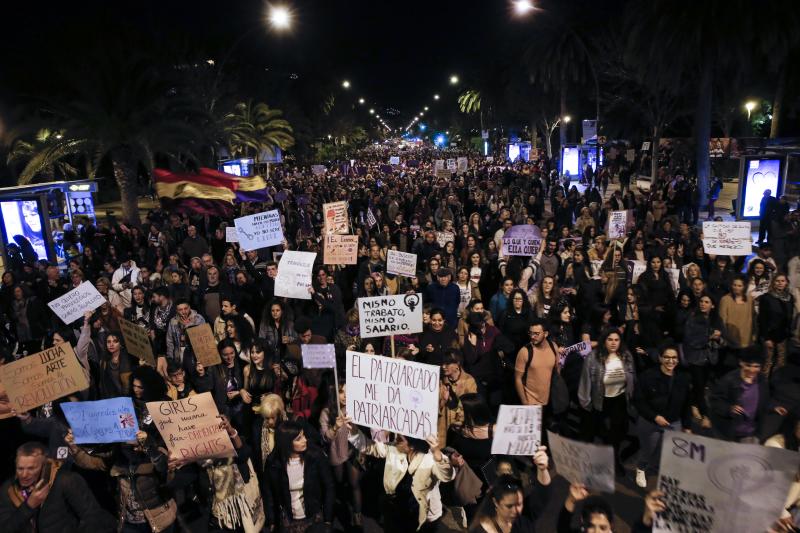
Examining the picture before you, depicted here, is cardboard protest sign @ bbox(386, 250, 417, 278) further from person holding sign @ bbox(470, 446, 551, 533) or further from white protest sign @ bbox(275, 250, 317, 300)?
person holding sign @ bbox(470, 446, 551, 533)

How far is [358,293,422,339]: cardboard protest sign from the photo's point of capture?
6.31 meters

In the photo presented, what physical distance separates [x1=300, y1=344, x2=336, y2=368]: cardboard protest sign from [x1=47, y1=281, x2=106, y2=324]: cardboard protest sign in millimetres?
3453

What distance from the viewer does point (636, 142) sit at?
52.2 metres

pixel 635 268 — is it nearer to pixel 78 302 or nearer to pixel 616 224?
pixel 616 224

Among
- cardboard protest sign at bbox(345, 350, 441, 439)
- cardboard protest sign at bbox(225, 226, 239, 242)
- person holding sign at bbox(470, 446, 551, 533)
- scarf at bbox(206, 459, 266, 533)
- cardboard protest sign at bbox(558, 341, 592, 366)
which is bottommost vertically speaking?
scarf at bbox(206, 459, 266, 533)

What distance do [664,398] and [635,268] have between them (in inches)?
158

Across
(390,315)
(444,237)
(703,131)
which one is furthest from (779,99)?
(390,315)

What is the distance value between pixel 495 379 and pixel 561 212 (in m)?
9.43

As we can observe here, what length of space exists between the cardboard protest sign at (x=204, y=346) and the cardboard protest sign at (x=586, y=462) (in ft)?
12.4

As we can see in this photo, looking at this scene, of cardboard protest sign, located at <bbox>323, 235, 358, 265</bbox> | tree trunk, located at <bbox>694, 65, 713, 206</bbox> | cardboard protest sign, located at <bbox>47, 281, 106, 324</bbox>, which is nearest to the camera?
cardboard protest sign, located at <bbox>47, 281, 106, 324</bbox>

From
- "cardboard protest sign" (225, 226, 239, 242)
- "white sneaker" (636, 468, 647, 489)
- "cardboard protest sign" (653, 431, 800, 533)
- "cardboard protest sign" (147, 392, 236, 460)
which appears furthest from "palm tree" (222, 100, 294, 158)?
"cardboard protest sign" (653, 431, 800, 533)

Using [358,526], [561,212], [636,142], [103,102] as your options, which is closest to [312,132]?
[636,142]

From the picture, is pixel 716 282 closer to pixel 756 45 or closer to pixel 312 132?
pixel 756 45

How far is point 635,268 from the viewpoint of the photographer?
9.05 m
